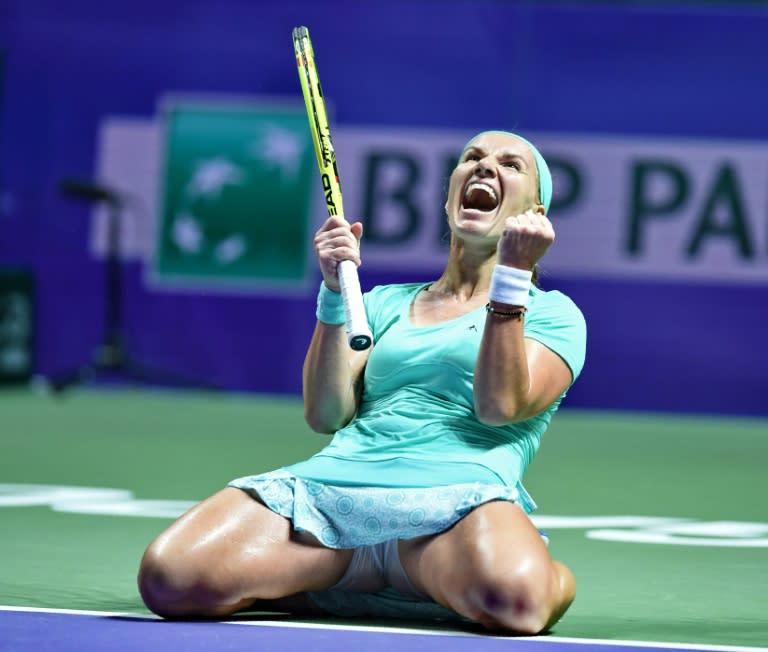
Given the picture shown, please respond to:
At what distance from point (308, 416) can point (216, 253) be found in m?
7.79

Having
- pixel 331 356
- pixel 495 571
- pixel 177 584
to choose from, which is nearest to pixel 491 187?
pixel 331 356

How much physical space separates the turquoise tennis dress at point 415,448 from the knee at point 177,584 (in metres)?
0.26

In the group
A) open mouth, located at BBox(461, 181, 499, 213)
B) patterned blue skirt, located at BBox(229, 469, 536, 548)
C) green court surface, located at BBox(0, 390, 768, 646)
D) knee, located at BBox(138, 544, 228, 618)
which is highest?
open mouth, located at BBox(461, 181, 499, 213)

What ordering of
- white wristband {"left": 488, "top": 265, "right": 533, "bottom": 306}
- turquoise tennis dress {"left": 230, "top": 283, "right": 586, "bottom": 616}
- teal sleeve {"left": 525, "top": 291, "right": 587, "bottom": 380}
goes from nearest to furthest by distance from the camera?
white wristband {"left": 488, "top": 265, "right": 533, "bottom": 306} → turquoise tennis dress {"left": 230, "top": 283, "right": 586, "bottom": 616} → teal sleeve {"left": 525, "top": 291, "right": 587, "bottom": 380}

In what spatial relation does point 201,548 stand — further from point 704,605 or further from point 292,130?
point 292,130

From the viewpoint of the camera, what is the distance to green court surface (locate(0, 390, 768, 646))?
4.41 metres

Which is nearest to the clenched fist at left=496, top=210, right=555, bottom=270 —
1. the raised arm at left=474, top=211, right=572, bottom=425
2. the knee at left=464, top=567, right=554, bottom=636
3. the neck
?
the raised arm at left=474, top=211, right=572, bottom=425

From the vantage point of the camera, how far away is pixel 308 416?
13.8ft

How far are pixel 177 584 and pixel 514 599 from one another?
0.76 meters

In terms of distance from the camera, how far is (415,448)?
160 inches

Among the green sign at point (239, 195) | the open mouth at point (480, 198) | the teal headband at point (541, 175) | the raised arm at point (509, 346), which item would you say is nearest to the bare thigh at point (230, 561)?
the raised arm at point (509, 346)

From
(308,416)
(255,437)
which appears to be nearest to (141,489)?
(255,437)

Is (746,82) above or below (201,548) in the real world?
above

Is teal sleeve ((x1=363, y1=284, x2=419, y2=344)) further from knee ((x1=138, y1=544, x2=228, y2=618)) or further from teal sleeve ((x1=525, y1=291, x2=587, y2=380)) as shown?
knee ((x1=138, y1=544, x2=228, y2=618))
